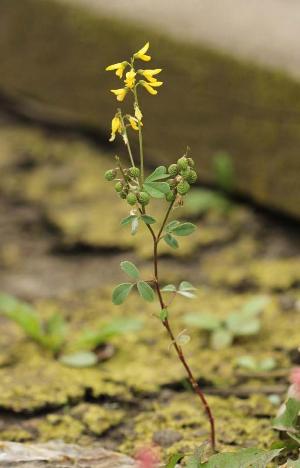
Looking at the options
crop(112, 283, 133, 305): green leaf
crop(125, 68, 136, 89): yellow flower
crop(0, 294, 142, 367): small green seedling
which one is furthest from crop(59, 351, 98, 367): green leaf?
crop(125, 68, 136, 89): yellow flower

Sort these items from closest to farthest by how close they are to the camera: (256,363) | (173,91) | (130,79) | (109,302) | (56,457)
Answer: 1. (130,79)
2. (56,457)
3. (256,363)
4. (109,302)
5. (173,91)

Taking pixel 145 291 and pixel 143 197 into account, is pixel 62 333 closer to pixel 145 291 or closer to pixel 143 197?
pixel 145 291

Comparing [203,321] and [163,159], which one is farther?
[163,159]

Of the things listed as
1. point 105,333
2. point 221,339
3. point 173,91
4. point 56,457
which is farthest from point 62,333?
point 173,91

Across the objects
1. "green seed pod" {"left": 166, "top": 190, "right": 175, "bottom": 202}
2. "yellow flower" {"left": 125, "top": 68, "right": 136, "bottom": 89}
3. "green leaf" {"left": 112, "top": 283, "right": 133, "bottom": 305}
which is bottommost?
"green leaf" {"left": 112, "top": 283, "right": 133, "bottom": 305}

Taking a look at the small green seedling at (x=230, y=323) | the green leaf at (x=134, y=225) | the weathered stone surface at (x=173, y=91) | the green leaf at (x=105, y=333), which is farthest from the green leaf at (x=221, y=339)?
the green leaf at (x=134, y=225)

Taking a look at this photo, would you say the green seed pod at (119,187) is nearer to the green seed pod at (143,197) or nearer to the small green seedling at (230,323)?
the green seed pod at (143,197)

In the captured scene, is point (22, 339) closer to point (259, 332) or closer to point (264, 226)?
point (259, 332)

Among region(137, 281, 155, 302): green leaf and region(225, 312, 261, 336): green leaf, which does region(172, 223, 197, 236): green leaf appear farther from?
region(225, 312, 261, 336): green leaf
